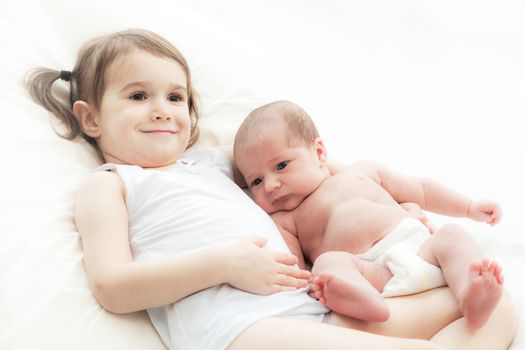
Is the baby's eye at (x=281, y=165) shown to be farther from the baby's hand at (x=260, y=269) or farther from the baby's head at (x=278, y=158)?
the baby's hand at (x=260, y=269)

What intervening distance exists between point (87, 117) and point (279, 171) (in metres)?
0.46

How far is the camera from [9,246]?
3.41 feet

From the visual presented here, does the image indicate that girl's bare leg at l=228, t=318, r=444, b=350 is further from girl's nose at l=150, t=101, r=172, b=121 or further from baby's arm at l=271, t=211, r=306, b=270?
girl's nose at l=150, t=101, r=172, b=121

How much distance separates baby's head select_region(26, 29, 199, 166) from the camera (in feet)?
4.36

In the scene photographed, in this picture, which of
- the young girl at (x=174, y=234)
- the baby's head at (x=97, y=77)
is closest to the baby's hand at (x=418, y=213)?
the young girl at (x=174, y=234)

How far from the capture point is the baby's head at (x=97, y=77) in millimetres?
1328

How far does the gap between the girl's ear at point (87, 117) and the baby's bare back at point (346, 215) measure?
0.49m

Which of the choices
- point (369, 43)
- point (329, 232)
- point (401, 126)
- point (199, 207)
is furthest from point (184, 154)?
point (369, 43)

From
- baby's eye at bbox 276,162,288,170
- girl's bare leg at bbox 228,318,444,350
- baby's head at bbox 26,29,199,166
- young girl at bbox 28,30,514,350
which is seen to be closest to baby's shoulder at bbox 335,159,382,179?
baby's eye at bbox 276,162,288,170

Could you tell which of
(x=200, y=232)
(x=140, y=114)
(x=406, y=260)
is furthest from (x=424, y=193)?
(x=140, y=114)

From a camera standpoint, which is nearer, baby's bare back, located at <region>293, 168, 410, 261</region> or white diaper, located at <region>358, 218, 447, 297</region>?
white diaper, located at <region>358, 218, 447, 297</region>

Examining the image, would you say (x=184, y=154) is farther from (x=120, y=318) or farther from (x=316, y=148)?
(x=120, y=318)

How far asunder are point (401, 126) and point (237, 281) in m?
0.99

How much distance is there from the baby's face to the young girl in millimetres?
55
